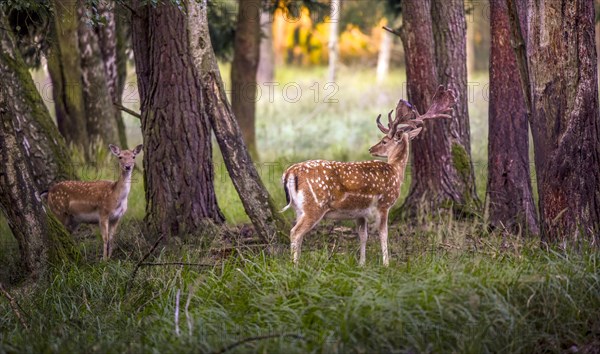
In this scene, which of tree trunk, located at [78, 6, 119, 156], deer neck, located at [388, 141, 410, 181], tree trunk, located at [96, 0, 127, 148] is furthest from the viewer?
tree trunk, located at [96, 0, 127, 148]

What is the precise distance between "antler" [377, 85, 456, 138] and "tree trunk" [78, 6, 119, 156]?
5.91 meters

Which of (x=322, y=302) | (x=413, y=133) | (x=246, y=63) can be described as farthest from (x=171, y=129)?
(x=246, y=63)

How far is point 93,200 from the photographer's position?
10.5 metres

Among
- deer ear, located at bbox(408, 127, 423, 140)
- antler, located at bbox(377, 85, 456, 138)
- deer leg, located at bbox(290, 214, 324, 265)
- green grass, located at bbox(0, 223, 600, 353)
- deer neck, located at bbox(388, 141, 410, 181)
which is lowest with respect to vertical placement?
green grass, located at bbox(0, 223, 600, 353)

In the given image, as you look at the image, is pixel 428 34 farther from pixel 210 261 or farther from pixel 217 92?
pixel 210 261

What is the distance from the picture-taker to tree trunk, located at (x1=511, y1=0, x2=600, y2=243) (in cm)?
817

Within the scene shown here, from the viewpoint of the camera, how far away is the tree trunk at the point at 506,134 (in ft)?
35.8

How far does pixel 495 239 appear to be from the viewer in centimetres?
878

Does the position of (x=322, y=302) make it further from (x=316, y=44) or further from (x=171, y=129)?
(x=316, y=44)

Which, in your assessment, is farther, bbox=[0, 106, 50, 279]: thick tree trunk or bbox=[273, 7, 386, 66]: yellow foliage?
bbox=[273, 7, 386, 66]: yellow foliage

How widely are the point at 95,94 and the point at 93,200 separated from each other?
187 inches

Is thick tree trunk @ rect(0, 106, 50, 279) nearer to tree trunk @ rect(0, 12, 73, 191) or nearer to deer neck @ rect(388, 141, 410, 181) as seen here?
tree trunk @ rect(0, 12, 73, 191)

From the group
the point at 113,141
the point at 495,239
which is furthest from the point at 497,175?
the point at 113,141

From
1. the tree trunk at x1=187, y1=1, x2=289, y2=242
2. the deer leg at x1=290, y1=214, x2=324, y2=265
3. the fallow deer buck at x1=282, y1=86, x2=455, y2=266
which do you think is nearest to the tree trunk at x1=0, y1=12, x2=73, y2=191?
the tree trunk at x1=187, y1=1, x2=289, y2=242
